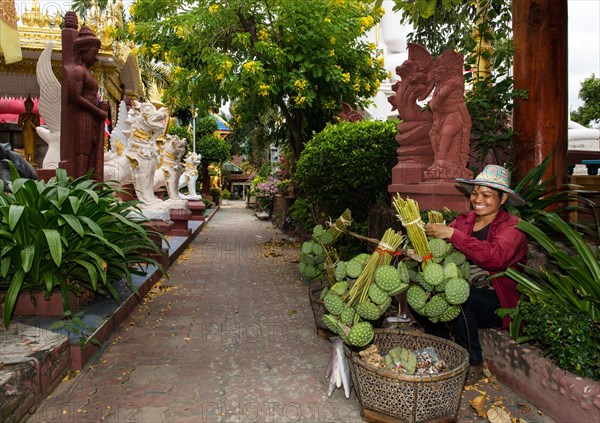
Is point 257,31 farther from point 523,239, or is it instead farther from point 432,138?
point 523,239

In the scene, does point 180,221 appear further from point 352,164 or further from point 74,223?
point 74,223

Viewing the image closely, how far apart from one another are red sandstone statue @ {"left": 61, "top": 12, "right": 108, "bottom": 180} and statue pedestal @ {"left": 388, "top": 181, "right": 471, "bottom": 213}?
13.8 ft

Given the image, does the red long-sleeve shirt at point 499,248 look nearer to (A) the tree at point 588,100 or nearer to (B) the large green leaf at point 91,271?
(B) the large green leaf at point 91,271

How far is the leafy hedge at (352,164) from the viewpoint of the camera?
6332 millimetres

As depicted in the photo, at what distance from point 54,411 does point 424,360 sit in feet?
7.28

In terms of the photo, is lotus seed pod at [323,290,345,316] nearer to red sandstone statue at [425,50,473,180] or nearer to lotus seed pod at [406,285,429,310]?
lotus seed pod at [406,285,429,310]

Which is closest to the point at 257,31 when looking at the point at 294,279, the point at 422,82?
the point at 422,82

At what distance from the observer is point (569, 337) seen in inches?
91.1

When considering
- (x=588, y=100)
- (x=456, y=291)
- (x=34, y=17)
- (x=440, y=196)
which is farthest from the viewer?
(x=588, y=100)

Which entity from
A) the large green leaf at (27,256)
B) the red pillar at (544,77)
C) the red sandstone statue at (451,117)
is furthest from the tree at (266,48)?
the large green leaf at (27,256)

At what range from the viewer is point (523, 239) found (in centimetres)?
292

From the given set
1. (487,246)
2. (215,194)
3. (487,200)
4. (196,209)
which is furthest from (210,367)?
(215,194)

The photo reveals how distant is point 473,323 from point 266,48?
6.57 m

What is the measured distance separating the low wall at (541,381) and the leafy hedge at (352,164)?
3499 millimetres
